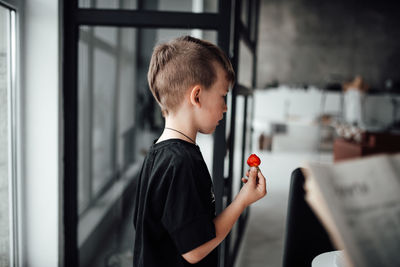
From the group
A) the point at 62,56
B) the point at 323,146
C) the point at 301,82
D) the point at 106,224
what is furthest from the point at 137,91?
the point at 301,82

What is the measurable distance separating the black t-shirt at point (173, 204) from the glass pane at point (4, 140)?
90cm

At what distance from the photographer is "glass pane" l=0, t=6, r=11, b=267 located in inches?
56.4

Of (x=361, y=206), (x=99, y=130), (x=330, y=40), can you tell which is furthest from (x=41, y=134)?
(x=330, y=40)

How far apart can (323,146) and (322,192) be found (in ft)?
25.5

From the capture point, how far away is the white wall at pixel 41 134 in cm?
150

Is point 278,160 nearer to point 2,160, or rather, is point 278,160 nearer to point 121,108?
point 121,108

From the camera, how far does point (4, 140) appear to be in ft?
4.85

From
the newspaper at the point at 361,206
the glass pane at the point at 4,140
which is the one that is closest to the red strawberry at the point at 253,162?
the newspaper at the point at 361,206

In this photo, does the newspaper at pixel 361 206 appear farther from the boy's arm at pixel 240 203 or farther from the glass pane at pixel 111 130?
the glass pane at pixel 111 130

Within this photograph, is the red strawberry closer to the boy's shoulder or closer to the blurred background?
the boy's shoulder

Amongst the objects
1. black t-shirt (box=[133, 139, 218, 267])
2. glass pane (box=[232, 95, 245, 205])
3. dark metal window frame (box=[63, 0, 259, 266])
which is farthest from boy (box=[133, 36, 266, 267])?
glass pane (box=[232, 95, 245, 205])

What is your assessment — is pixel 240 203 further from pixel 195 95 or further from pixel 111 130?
pixel 111 130

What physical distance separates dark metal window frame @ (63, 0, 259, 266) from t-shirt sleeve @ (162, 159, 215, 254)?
0.77 meters

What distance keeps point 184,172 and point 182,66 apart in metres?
0.28
